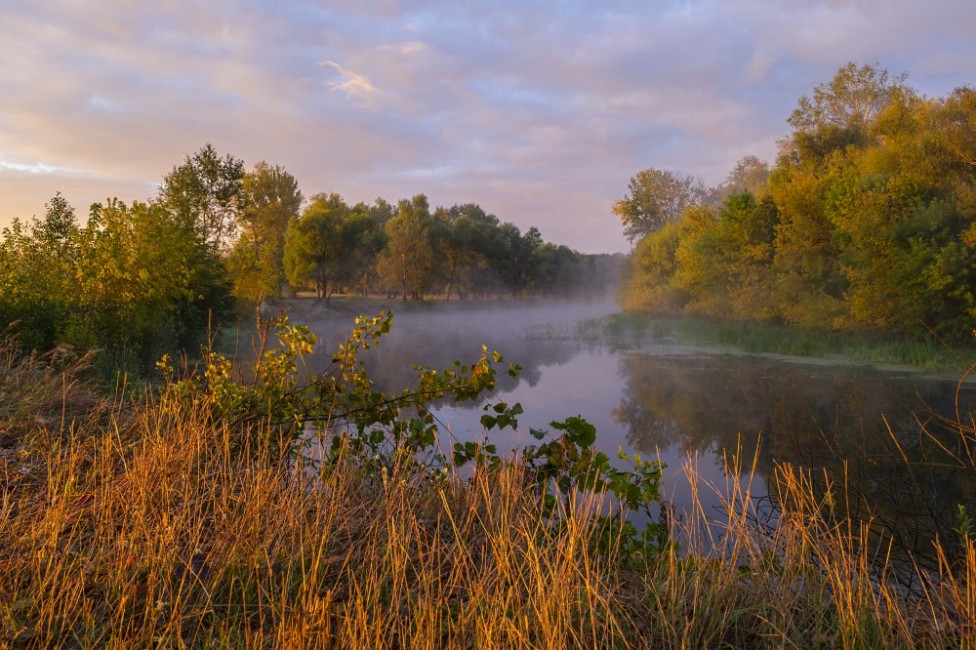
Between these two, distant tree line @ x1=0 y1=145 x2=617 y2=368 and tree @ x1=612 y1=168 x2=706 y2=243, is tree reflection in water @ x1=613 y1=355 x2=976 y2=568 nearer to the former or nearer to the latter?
distant tree line @ x1=0 y1=145 x2=617 y2=368

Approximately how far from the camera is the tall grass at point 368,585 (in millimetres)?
3010

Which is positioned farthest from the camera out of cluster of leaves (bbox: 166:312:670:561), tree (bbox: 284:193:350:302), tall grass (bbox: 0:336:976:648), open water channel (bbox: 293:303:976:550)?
tree (bbox: 284:193:350:302)

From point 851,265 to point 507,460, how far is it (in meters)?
24.9

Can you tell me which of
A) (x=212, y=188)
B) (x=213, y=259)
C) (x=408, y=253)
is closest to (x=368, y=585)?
(x=213, y=259)

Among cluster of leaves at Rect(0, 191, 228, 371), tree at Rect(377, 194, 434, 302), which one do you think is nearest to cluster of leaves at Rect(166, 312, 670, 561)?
cluster of leaves at Rect(0, 191, 228, 371)

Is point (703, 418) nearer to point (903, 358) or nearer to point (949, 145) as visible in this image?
point (903, 358)

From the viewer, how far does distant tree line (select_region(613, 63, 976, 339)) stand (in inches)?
A: 853

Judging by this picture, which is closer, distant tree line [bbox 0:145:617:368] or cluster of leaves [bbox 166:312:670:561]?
cluster of leaves [bbox 166:312:670:561]

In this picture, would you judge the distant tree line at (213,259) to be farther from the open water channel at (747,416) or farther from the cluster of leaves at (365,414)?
the open water channel at (747,416)

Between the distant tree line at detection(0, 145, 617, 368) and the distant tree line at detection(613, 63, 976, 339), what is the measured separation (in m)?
17.5

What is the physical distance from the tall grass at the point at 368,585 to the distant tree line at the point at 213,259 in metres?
4.90

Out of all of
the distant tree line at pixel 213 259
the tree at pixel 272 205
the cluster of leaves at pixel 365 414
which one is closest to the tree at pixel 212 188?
the distant tree line at pixel 213 259

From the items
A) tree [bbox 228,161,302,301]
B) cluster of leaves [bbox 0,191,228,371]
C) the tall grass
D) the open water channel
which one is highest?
tree [bbox 228,161,302,301]

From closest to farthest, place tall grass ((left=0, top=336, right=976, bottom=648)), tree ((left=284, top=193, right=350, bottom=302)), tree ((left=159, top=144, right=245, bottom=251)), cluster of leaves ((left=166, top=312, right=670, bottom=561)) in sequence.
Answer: tall grass ((left=0, top=336, right=976, bottom=648)), cluster of leaves ((left=166, top=312, right=670, bottom=561)), tree ((left=159, top=144, right=245, bottom=251)), tree ((left=284, top=193, right=350, bottom=302))
